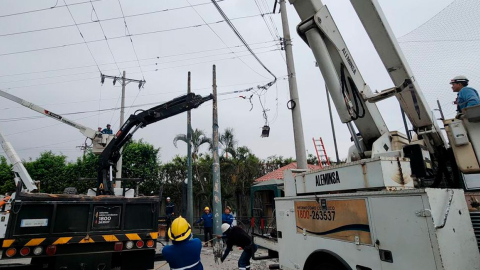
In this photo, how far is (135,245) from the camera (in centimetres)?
579

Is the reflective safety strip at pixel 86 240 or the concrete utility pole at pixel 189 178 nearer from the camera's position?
the reflective safety strip at pixel 86 240

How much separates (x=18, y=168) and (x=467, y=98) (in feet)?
42.8

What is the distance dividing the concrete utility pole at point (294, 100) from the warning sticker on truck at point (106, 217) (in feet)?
16.4

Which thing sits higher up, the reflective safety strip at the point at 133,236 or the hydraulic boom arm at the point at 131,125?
the hydraulic boom arm at the point at 131,125

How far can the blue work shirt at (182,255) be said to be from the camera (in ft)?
10.5

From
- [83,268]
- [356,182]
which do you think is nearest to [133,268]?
[83,268]

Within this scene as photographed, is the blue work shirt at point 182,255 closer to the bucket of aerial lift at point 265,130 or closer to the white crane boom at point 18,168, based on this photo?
the bucket of aerial lift at point 265,130

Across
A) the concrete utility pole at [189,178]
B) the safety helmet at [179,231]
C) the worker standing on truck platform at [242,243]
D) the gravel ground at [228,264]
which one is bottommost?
the gravel ground at [228,264]

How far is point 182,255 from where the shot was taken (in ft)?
10.6

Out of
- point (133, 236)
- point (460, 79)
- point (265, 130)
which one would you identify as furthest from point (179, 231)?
point (265, 130)

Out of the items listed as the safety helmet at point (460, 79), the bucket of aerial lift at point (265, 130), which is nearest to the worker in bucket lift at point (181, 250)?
the safety helmet at point (460, 79)

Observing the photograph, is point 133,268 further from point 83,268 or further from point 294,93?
point 294,93

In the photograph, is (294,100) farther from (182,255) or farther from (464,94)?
(182,255)

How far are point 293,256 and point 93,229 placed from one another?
4.01 m
